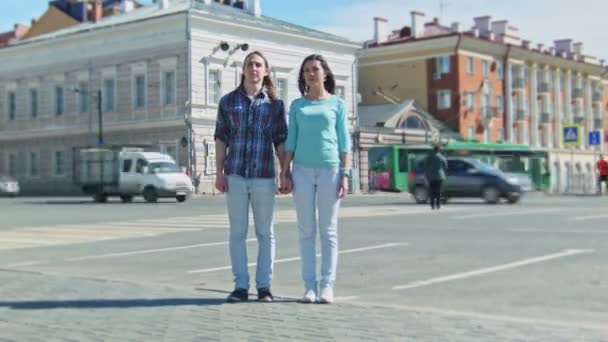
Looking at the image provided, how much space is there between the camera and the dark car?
28531 millimetres

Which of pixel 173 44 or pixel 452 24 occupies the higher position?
pixel 452 24

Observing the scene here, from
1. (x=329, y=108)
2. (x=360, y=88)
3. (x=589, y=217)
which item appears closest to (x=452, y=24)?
(x=360, y=88)

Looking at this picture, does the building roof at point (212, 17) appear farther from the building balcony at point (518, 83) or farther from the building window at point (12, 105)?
the building balcony at point (518, 83)

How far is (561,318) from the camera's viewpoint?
5926 mm

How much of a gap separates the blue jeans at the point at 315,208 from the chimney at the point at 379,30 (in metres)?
63.8

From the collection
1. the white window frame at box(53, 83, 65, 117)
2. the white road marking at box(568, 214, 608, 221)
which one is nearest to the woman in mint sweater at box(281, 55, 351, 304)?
the white road marking at box(568, 214, 608, 221)

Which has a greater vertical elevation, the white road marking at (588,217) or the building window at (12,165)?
the building window at (12,165)

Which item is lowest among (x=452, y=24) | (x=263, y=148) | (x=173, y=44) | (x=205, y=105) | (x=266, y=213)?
(x=266, y=213)

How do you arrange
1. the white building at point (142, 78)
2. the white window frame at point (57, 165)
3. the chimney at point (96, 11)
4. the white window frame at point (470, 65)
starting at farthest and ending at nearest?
the white window frame at point (470, 65) < the chimney at point (96, 11) < the white window frame at point (57, 165) < the white building at point (142, 78)

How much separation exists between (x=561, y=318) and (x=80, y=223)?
1457cm

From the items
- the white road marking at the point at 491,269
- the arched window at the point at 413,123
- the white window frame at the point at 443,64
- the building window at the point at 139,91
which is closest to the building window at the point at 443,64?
the white window frame at the point at 443,64

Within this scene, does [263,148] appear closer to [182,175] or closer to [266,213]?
[266,213]

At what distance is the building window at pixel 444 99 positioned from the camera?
212ft

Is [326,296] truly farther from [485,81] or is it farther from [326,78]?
[485,81]
